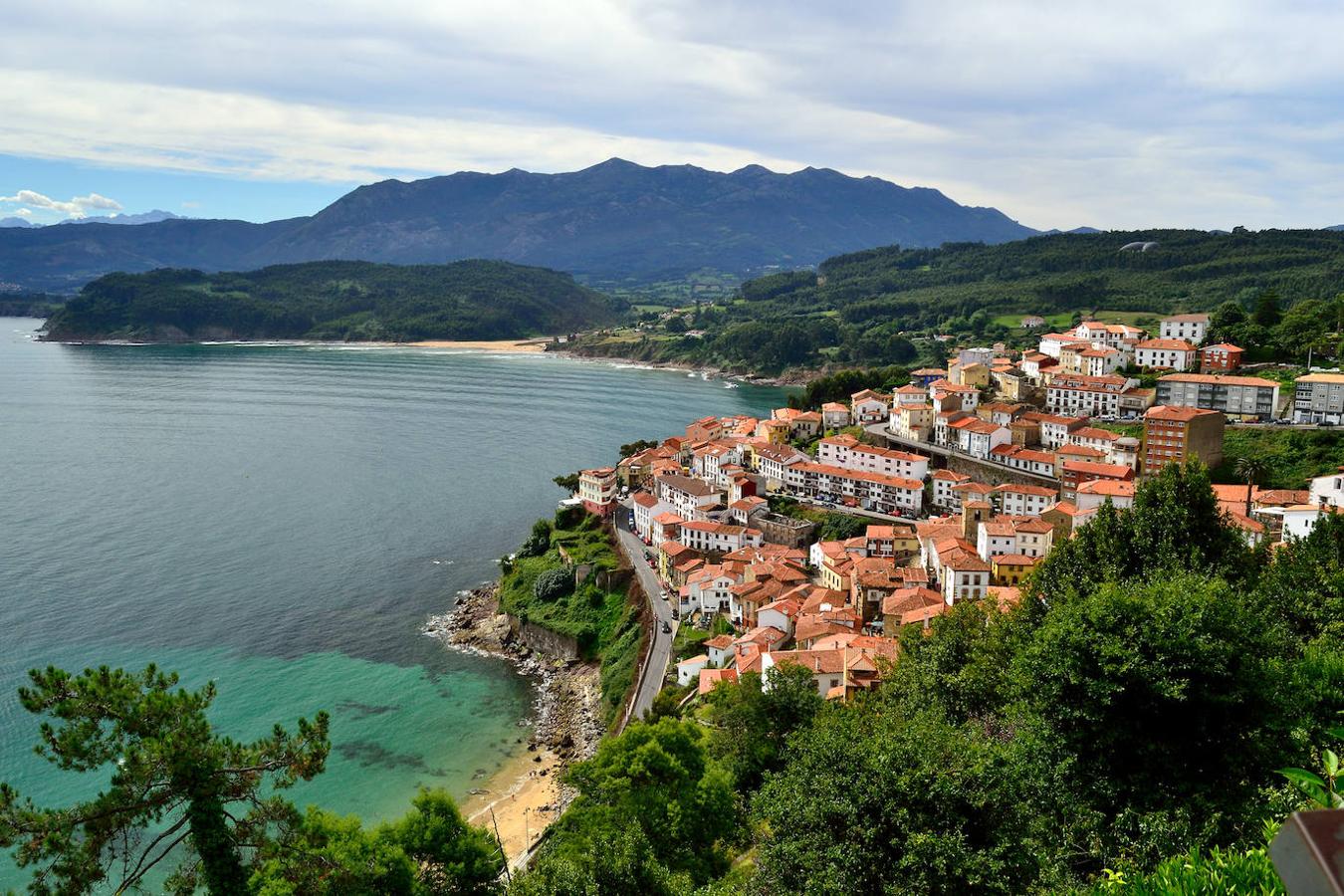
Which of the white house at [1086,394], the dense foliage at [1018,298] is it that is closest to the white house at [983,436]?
the white house at [1086,394]

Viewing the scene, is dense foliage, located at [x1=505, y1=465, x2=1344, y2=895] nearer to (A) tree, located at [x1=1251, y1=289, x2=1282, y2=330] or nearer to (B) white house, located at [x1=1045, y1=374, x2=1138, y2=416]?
(B) white house, located at [x1=1045, y1=374, x2=1138, y2=416]

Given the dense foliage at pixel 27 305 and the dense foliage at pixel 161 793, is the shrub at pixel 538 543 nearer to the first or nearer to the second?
the dense foliage at pixel 161 793

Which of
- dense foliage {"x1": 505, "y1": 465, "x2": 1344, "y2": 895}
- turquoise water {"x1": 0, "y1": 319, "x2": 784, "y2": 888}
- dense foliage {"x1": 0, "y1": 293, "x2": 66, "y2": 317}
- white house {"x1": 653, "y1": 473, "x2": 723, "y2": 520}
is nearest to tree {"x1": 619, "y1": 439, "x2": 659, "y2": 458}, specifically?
turquoise water {"x1": 0, "y1": 319, "x2": 784, "y2": 888}

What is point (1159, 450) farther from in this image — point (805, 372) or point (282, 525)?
point (805, 372)

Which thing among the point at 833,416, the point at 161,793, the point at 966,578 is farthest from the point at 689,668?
the point at 833,416

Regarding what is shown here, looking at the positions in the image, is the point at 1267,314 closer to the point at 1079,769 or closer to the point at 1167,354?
the point at 1167,354
